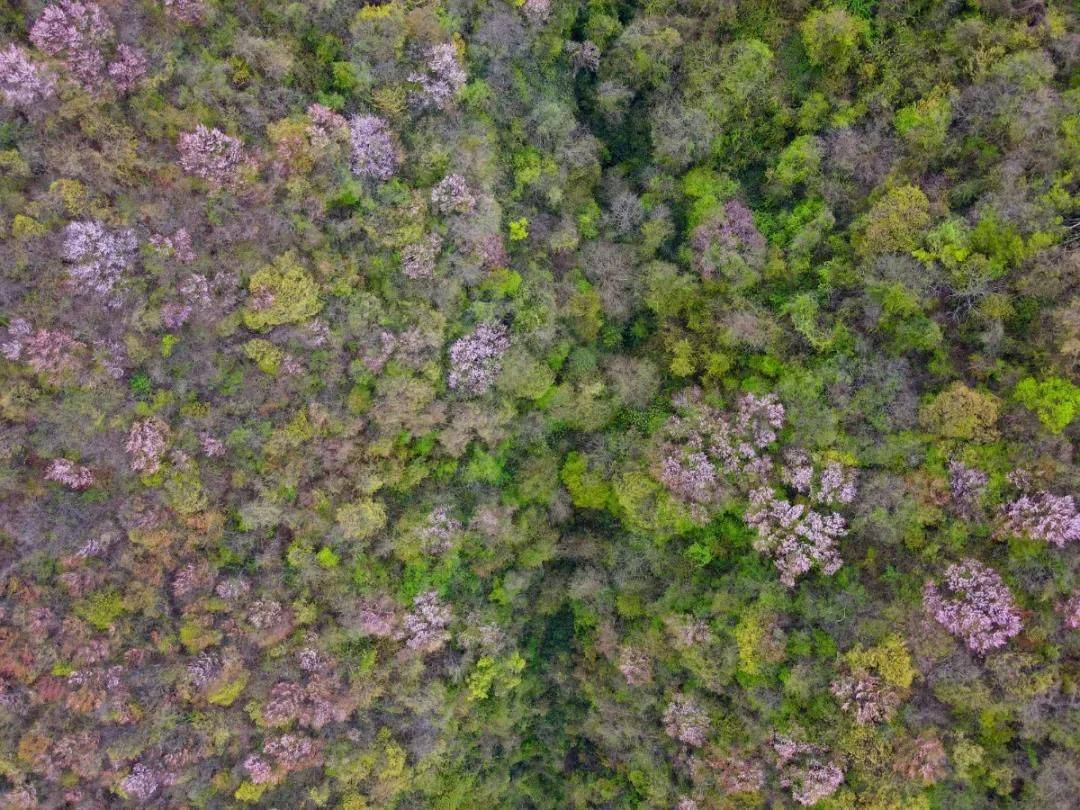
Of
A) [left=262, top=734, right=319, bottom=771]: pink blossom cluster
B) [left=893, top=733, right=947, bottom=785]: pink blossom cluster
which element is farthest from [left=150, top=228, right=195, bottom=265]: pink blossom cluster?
[left=893, top=733, right=947, bottom=785]: pink blossom cluster

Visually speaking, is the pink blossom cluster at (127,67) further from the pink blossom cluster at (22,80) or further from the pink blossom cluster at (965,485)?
the pink blossom cluster at (965,485)

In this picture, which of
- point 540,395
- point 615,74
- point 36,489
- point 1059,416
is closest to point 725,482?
point 540,395

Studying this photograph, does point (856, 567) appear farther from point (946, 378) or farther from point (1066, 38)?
point (1066, 38)

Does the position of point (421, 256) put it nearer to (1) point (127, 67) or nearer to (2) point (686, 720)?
(1) point (127, 67)

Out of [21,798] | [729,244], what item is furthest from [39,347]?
[729,244]

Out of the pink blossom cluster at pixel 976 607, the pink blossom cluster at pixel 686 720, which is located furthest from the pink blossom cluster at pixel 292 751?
the pink blossom cluster at pixel 976 607

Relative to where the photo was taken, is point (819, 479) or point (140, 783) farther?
point (819, 479)
